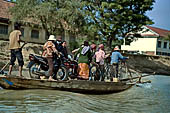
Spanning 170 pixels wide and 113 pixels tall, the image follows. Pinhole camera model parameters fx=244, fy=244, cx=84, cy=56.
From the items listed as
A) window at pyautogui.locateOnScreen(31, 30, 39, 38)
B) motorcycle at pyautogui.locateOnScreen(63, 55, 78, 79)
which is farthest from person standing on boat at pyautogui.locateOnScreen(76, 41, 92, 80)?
window at pyautogui.locateOnScreen(31, 30, 39, 38)

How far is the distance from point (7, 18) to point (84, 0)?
9.01 metres

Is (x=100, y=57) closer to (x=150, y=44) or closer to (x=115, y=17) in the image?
(x=115, y=17)

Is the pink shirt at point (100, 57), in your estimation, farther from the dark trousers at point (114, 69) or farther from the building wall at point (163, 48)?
the building wall at point (163, 48)

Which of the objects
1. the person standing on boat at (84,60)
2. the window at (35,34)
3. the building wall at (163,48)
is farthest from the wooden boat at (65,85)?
the building wall at (163,48)

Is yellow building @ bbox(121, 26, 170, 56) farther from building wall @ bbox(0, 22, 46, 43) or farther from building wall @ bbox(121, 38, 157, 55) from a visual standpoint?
building wall @ bbox(0, 22, 46, 43)

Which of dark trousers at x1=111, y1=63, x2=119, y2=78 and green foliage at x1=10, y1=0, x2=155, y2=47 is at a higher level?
green foliage at x1=10, y1=0, x2=155, y2=47

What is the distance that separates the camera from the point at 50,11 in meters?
22.0

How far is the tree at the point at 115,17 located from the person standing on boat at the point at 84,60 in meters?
15.8

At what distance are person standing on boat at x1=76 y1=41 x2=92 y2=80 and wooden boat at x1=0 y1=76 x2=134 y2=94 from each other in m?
0.56

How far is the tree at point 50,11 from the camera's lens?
71.2 ft

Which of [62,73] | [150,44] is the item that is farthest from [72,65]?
[150,44]

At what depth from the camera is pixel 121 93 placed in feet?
32.5

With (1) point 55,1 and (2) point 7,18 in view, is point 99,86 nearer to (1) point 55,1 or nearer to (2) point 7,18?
(1) point 55,1

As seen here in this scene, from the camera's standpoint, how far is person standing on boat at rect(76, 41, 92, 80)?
8828 mm
